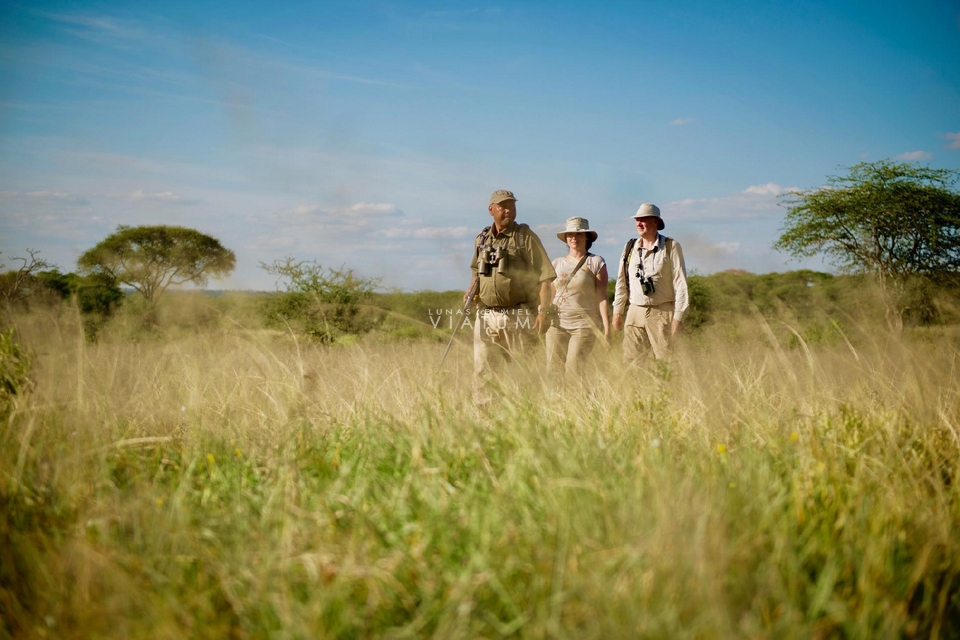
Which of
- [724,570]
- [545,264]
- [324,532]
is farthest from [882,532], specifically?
[545,264]

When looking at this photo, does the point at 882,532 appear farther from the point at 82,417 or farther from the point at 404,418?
the point at 82,417

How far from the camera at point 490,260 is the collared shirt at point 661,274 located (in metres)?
1.45

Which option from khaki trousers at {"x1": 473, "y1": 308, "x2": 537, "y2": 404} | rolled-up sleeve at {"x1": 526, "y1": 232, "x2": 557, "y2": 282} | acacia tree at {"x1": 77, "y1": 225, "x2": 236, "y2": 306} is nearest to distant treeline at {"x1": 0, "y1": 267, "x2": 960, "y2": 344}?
khaki trousers at {"x1": 473, "y1": 308, "x2": 537, "y2": 404}

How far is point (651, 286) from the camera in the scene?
21.2ft

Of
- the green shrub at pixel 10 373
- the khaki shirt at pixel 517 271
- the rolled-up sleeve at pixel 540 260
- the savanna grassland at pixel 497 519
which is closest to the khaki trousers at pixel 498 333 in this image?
the khaki shirt at pixel 517 271

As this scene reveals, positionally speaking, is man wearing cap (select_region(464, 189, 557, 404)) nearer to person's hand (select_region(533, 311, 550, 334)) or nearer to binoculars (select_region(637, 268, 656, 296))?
person's hand (select_region(533, 311, 550, 334))

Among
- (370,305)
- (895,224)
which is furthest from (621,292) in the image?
(895,224)

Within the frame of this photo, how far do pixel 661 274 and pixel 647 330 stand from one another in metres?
0.58

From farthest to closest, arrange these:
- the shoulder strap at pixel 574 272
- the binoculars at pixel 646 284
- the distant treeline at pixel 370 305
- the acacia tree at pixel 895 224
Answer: the acacia tree at pixel 895 224, the shoulder strap at pixel 574 272, the binoculars at pixel 646 284, the distant treeline at pixel 370 305

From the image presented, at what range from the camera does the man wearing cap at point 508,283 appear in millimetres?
6160

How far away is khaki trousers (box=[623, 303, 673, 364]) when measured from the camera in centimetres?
648

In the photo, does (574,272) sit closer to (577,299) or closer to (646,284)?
(577,299)

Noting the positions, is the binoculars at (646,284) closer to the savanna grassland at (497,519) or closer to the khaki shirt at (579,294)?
the khaki shirt at (579,294)

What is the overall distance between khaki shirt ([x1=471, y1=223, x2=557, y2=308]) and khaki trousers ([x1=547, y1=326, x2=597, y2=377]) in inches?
24.5
